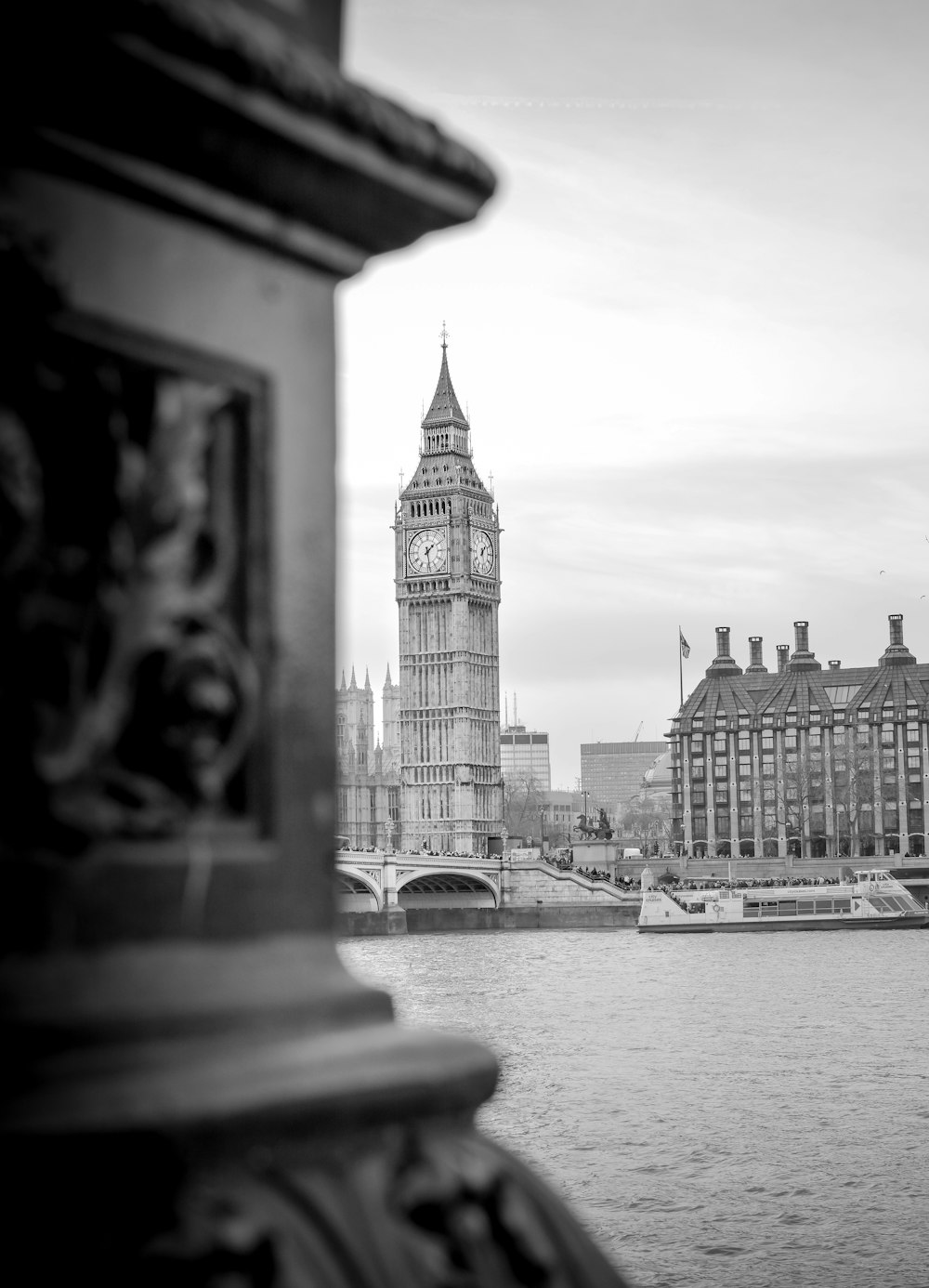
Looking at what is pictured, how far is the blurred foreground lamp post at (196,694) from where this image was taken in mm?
1544

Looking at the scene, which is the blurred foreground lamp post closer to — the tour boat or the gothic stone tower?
the tour boat

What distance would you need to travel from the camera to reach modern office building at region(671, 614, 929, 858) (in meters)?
105

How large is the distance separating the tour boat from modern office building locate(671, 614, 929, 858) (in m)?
29.5

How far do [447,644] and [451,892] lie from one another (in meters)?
25.4

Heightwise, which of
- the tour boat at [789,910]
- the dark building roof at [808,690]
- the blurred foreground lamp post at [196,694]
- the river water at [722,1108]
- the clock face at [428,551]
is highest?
the clock face at [428,551]

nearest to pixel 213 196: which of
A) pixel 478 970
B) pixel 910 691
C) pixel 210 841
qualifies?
pixel 210 841

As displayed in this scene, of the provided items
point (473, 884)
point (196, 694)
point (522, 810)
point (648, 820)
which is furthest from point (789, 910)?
point (648, 820)

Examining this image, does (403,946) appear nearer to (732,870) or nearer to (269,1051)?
(732,870)

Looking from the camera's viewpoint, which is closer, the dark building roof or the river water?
the river water

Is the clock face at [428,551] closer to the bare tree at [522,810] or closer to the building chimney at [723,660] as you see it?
the building chimney at [723,660]

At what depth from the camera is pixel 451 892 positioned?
3447 inches

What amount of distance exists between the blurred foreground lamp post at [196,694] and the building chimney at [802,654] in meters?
110

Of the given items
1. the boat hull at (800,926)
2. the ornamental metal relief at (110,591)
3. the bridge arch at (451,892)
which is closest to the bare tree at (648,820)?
the bridge arch at (451,892)

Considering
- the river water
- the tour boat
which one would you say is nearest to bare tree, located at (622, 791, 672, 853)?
the tour boat
